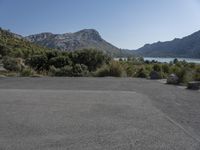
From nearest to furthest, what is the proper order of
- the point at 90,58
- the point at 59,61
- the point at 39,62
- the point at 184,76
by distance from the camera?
1. the point at 184,76
2. the point at 90,58
3. the point at 59,61
4. the point at 39,62

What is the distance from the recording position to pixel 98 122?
8.30 meters

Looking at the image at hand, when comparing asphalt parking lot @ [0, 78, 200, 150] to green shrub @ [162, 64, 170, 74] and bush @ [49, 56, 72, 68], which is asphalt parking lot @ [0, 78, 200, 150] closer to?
green shrub @ [162, 64, 170, 74]

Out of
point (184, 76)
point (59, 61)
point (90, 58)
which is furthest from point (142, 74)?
point (59, 61)

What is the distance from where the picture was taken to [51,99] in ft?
39.9

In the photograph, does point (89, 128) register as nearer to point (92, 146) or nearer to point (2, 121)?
point (92, 146)

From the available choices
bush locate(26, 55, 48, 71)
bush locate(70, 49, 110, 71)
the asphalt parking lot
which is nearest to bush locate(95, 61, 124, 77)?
bush locate(70, 49, 110, 71)

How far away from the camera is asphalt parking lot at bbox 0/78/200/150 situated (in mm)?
6406

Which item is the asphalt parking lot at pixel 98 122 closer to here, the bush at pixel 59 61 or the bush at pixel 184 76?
the bush at pixel 184 76

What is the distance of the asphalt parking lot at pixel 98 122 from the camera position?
252 inches

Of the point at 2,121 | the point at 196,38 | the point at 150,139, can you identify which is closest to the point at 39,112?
the point at 2,121

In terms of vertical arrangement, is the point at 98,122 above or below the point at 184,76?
below

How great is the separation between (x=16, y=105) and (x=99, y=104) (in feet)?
8.90

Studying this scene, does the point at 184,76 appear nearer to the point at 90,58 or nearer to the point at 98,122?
the point at 98,122

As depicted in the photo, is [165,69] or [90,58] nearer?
[165,69]
